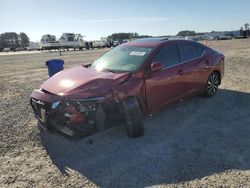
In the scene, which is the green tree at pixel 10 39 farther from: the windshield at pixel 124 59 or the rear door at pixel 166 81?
the rear door at pixel 166 81

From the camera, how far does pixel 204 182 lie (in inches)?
152

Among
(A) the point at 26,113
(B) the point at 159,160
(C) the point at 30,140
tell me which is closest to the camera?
(B) the point at 159,160

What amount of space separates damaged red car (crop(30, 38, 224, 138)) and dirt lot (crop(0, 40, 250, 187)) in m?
0.36

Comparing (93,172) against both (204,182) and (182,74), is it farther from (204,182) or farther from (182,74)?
(182,74)

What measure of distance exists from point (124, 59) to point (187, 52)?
1.68 m

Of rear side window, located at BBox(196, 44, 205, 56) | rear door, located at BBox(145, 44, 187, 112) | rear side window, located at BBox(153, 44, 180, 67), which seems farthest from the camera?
rear side window, located at BBox(196, 44, 205, 56)

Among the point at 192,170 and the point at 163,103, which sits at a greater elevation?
the point at 163,103

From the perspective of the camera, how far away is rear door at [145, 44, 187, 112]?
572 centimetres

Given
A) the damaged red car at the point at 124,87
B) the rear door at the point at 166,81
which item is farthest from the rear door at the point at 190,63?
the rear door at the point at 166,81

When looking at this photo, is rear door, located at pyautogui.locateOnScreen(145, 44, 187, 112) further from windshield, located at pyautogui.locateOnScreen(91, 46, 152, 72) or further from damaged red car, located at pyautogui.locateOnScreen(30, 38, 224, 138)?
windshield, located at pyautogui.locateOnScreen(91, 46, 152, 72)

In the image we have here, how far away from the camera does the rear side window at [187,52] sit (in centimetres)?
676

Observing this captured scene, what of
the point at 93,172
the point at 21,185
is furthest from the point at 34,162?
the point at 93,172

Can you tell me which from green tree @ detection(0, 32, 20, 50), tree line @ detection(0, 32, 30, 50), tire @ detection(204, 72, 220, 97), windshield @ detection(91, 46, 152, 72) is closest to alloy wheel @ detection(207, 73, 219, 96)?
tire @ detection(204, 72, 220, 97)

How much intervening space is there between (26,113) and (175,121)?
361 cm
